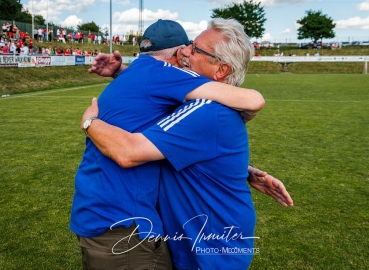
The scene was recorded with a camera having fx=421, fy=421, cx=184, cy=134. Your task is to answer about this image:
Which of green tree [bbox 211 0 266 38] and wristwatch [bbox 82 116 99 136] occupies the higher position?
green tree [bbox 211 0 266 38]

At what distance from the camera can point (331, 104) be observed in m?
16.9

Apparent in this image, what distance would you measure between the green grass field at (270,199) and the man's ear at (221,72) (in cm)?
247

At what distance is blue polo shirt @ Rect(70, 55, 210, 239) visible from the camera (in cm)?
198

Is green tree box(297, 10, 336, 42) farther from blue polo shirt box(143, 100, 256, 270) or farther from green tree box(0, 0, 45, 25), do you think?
blue polo shirt box(143, 100, 256, 270)

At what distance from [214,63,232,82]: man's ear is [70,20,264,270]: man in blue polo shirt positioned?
0.53ft

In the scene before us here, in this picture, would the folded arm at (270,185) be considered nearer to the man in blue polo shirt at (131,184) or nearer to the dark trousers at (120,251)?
the man in blue polo shirt at (131,184)

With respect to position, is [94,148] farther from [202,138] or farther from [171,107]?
[202,138]

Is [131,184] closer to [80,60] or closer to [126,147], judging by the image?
[126,147]

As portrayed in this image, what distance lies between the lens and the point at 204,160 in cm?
196

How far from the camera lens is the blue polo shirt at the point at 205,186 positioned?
192cm

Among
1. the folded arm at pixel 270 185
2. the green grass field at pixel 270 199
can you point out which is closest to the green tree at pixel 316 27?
the green grass field at pixel 270 199

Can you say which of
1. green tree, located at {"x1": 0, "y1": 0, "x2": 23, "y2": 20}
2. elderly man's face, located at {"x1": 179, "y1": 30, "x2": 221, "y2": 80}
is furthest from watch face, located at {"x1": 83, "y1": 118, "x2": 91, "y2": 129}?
green tree, located at {"x1": 0, "y1": 0, "x2": 23, "y2": 20}

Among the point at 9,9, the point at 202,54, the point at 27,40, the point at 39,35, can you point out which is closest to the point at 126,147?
the point at 202,54

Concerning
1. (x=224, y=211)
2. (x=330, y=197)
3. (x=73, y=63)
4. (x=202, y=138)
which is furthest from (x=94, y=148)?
(x=73, y=63)
